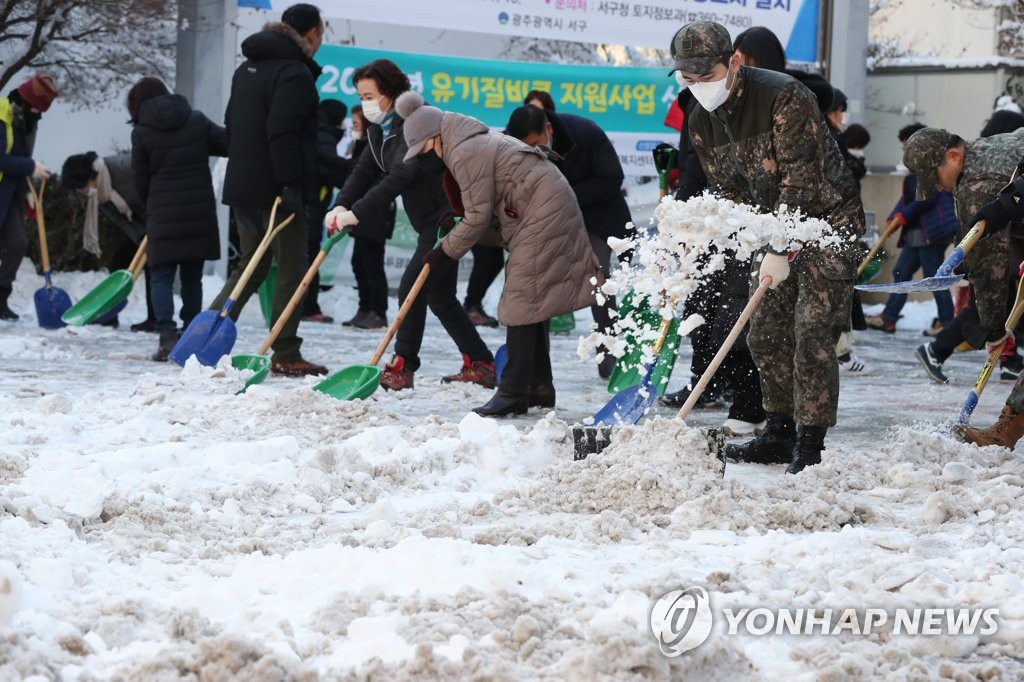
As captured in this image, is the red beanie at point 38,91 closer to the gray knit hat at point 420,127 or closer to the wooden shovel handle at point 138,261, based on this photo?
the wooden shovel handle at point 138,261

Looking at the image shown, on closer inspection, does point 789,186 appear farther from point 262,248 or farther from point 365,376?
point 262,248

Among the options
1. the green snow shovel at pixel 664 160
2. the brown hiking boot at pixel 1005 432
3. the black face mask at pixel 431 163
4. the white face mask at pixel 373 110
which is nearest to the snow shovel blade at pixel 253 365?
the black face mask at pixel 431 163

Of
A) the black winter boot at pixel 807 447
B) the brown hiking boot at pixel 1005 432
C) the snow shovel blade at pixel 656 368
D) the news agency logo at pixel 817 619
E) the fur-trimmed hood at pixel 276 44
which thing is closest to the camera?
the news agency logo at pixel 817 619

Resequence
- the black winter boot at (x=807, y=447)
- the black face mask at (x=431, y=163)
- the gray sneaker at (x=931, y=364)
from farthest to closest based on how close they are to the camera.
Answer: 1. the gray sneaker at (x=931, y=364)
2. the black face mask at (x=431, y=163)
3. the black winter boot at (x=807, y=447)

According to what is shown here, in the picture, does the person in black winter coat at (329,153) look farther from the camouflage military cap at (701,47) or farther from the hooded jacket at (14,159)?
the camouflage military cap at (701,47)

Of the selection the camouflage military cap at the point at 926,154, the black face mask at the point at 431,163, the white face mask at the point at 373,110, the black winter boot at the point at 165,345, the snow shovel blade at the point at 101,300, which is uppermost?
the white face mask at the point at 373,110

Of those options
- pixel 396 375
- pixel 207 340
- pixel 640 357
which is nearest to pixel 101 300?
pixel 207 340

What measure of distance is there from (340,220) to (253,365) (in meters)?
0.88

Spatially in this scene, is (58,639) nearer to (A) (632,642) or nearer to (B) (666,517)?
(A) (632,642)

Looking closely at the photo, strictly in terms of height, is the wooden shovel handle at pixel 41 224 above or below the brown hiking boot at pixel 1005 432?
above

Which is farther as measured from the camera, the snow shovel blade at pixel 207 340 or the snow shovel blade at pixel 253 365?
the snow shovel blade at pixel 207 340

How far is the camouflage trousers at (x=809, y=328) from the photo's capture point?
5582 millimetres

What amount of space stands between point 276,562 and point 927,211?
9137 mm

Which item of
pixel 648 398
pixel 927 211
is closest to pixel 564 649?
pixel 648 398
